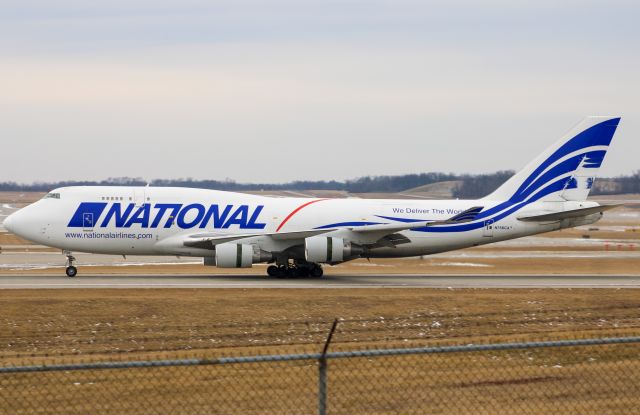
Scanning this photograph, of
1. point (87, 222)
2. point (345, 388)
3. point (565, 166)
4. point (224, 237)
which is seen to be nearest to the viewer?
point (345, 388)

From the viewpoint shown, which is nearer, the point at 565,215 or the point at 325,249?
the point at 325,249

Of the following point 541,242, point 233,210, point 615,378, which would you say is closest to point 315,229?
point 233,210

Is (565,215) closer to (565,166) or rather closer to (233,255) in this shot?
(565,166)

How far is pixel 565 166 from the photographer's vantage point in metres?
45.2

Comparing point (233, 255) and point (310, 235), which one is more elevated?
point (310, 235)

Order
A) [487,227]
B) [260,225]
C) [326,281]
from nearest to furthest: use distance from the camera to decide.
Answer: [326,281]
[260,225]
[487,227]

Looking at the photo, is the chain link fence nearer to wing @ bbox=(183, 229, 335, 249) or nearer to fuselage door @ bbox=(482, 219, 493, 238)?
wing @ bbox=(183, 229, 335, 249)

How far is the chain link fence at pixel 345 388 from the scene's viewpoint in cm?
1441

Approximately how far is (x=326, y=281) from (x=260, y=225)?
12.7 ft

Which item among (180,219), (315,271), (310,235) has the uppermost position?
(180,219)

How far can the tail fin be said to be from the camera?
45125 millimetres

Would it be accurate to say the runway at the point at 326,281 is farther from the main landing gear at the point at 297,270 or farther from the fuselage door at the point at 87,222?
the fuselage door at the point at 87,222

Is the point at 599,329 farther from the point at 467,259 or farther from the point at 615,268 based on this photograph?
the point at 467,259

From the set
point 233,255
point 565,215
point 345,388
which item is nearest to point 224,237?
point 233,255
